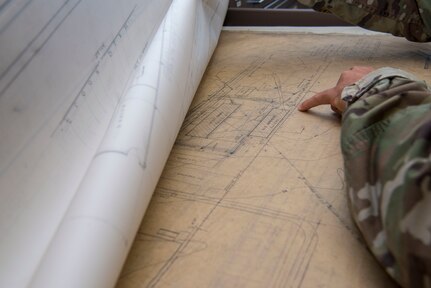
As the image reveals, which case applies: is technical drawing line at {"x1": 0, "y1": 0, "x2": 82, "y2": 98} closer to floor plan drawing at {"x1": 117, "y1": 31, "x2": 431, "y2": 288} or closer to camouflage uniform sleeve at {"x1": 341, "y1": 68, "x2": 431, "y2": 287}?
floor plan drawing at {"x1": 117, "y1": 31, "x2": 431, "y2": 288}

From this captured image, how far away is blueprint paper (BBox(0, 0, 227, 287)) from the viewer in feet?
1.51

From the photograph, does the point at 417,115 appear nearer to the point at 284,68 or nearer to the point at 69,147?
the point at 69,147

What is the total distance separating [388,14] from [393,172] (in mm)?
658

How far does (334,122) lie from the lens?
806 millimetres

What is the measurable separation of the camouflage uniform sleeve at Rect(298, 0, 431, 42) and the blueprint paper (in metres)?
0.50

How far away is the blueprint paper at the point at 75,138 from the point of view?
0.46 metres

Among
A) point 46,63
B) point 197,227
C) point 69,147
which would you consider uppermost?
point 46,63

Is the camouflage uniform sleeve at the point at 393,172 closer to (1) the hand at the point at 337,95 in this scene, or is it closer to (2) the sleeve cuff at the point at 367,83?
(2) the sleeve cuff at the point at 367,83

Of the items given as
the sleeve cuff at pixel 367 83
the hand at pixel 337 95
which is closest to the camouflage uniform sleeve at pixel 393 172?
the sleeve cuff at pixel 367 83

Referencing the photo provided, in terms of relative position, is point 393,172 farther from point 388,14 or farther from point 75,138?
point 388,14

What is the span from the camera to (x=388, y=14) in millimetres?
1010

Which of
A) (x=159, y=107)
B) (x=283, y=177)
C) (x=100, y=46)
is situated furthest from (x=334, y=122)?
(x=100, y=46)

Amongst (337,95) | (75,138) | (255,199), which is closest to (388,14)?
(337,95)

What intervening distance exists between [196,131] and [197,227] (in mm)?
261
